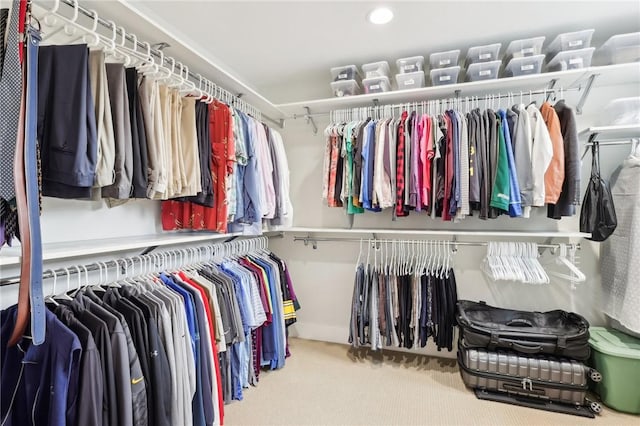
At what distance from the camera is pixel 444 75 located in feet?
7.61

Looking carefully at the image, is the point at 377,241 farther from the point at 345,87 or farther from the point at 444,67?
the point at 444,67

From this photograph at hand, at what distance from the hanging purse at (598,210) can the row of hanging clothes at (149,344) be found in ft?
7.23

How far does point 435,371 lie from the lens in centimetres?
243

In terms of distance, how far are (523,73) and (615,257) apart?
1.38 m

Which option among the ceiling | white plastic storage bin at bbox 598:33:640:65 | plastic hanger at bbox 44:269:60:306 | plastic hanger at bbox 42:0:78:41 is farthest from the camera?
Result: white plastic storage bin at bbox 598:33:640:65

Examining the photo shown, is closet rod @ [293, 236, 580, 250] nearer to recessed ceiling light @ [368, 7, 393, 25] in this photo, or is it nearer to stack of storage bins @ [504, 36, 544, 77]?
stack of storage bins @ [504, 36, 544, 77]

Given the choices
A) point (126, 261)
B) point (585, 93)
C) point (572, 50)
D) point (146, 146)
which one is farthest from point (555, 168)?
point (126, 261)

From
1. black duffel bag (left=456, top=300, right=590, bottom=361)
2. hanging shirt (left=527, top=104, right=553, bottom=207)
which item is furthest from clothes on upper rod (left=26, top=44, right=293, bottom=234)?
hanging shirt (left=527, top=104, right=553, bottom=207)

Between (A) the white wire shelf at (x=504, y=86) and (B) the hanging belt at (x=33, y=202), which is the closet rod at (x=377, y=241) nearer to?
(A) the white wire shelf at (x=504, y=86)

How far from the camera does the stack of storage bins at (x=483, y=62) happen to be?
2184 millimetres

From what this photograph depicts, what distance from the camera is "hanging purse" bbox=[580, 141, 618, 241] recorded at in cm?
204

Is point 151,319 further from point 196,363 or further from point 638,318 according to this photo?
point 638,318

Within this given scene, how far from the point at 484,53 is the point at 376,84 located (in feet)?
2.49

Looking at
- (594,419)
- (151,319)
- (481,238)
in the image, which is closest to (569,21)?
(481,238)
